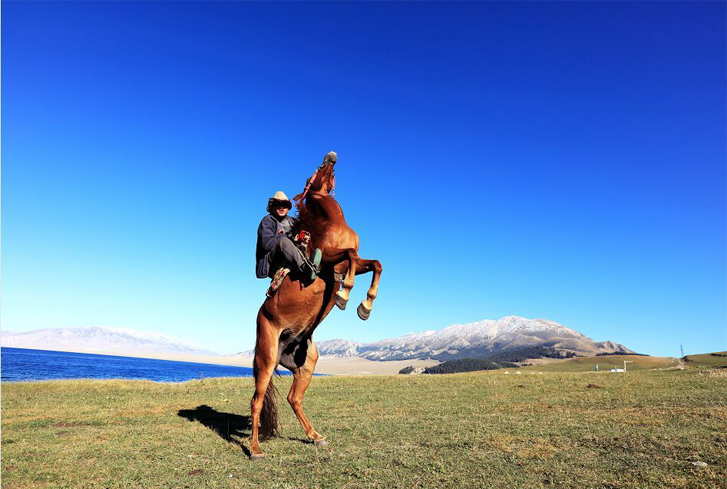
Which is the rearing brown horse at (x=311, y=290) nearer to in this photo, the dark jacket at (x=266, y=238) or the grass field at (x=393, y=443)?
the dark jacket at (x=266, y=238)

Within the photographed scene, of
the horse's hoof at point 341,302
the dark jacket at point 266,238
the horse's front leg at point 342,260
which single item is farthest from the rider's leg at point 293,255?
the horse's hoof at point 341,302

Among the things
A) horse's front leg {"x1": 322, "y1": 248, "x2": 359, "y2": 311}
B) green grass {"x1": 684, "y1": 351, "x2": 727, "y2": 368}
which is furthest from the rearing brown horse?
green grass {"x1": 684, "y1": 351, "x2": 727, "y2": 368}

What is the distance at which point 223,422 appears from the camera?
10.6 m

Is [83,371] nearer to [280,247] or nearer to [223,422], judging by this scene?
[223,422]

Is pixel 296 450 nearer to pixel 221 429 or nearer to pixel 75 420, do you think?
pixel 221 429

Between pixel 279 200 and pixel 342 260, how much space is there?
185cm

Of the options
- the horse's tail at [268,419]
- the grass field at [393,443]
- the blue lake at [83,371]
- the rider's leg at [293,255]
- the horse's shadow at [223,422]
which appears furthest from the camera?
the blue lake at [83,371]

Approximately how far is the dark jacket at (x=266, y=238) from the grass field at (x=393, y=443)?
3.25 m

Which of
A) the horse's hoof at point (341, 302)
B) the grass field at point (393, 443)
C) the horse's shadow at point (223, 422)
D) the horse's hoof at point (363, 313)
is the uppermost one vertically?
the horse's hoof at point (341, 302)

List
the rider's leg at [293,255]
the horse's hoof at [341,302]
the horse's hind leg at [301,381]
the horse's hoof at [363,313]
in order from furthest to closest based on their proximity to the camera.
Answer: the horse's hind leg at [301,381] → the rider's leg at [293,255] → the horse's hoof at [341,302] → the horse's hoof at [363,313]

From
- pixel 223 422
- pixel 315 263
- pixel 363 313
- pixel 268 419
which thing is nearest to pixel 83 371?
pixel 223 422

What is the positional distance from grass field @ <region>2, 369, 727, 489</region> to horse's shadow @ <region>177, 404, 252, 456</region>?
3 centimetres

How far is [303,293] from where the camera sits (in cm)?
750

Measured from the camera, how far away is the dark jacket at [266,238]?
761 centimetres
